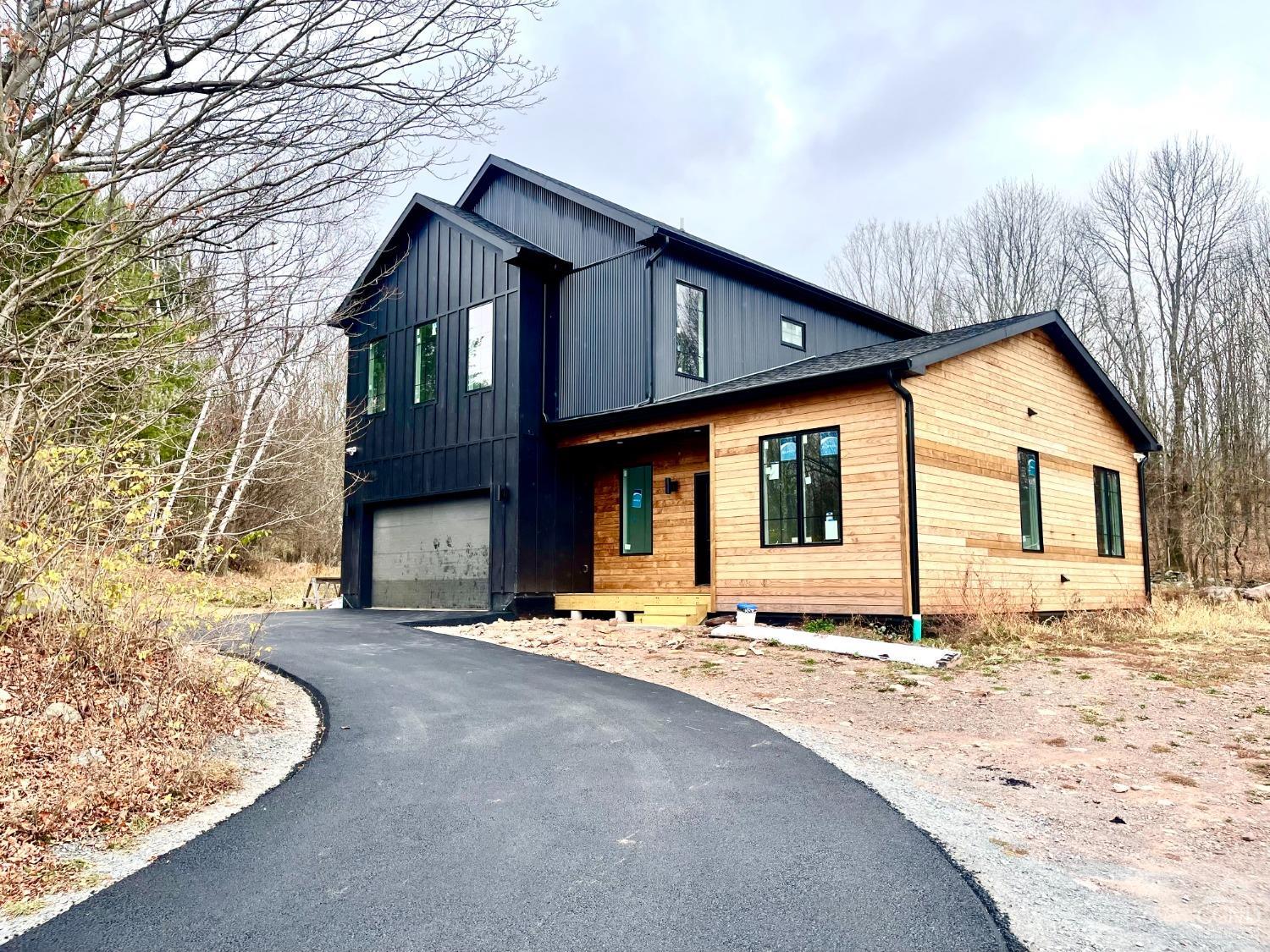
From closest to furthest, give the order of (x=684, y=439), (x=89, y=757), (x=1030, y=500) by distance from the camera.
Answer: (x=89, y=757)
(x=1030, y=500)
(x=684, y=439)

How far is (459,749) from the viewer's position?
6.15 m

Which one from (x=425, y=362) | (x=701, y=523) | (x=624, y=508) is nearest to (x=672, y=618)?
(x=701, y=523)

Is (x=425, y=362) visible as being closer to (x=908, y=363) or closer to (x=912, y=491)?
(x=908, y=363)

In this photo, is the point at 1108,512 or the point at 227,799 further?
the point at 1108,512

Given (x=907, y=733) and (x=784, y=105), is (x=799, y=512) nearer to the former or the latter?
(x=907, y=733)

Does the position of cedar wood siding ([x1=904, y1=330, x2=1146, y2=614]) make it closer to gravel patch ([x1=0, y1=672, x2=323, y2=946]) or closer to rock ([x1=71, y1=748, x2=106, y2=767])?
gravel patch ([x1=0, y1=672, x2=323, y2=946])

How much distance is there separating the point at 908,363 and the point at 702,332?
4582 millimetres

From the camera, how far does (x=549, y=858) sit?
4.10 m

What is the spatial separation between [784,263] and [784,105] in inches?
690

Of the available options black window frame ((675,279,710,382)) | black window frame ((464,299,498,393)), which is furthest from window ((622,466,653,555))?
black window frame ((464,299,498,393))

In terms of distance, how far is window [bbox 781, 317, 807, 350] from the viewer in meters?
16.8

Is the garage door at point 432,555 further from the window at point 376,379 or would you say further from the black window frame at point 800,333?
the black window frame at point 800,333

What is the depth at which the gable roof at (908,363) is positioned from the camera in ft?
37.3

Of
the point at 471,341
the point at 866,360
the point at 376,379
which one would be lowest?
the point at 866,360
